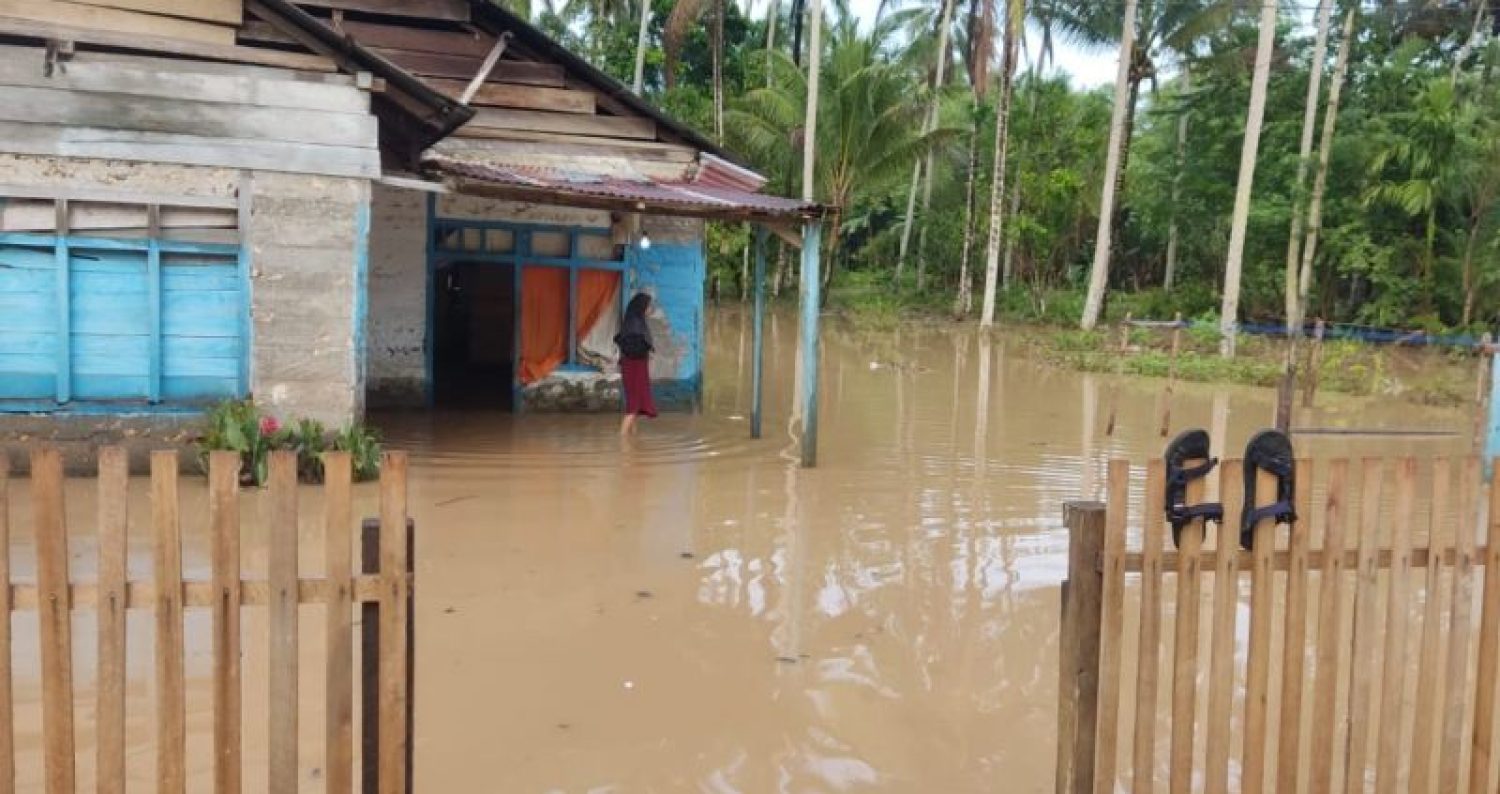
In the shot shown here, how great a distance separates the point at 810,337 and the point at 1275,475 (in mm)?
7261

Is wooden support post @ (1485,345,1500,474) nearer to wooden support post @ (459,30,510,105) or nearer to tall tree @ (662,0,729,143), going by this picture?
wooden support post @ (459,30,510,105)

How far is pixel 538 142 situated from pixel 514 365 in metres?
2.37

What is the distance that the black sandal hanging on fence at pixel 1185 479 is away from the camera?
309 cm

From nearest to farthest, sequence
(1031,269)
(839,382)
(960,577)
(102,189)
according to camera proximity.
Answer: (960,577) < (102,189) < (839,382) < (1031,269)

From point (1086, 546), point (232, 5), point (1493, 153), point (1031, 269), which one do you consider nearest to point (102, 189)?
point (232, 5)

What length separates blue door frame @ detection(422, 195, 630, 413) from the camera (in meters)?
12.7

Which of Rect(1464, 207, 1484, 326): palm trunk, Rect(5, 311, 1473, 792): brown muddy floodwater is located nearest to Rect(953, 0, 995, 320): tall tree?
Rect(1464, 207, 1484, 326): palm trunk

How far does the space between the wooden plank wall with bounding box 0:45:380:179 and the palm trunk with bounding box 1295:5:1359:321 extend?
59.9 ft

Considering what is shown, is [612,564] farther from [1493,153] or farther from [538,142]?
[1493,153]

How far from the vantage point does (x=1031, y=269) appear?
1331 inches

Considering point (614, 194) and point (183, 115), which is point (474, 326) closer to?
point (614, 194)

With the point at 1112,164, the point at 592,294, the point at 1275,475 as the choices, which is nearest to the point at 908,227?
the point at 1112,164

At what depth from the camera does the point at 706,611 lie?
19.8 ft

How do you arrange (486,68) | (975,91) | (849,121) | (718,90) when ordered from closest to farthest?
(486,68) → (849,121) → (975,91) → (718,90)
